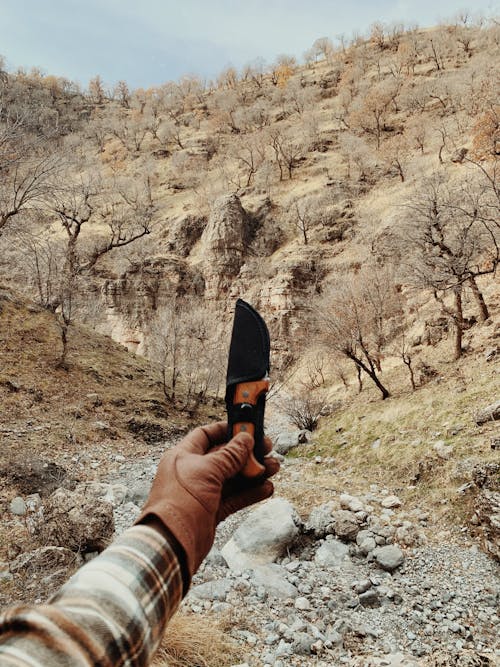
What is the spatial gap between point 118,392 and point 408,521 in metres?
11.6

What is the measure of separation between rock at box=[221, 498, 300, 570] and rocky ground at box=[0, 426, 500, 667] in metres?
0.02

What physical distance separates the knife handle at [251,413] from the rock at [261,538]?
4.54 metres

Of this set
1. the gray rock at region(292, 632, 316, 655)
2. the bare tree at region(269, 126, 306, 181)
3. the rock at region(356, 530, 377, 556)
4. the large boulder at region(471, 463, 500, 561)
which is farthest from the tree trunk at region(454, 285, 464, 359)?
the bare tree at region(269, 126, 306, 181)

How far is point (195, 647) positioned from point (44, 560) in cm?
A: 254

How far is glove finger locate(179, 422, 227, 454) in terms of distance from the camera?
1.89m

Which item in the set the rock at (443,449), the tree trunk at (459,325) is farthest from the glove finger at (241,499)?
the tree trunk at (459,325)

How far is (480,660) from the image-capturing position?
377 cm

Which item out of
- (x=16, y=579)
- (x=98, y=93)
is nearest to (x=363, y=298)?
(x=16, y=579)

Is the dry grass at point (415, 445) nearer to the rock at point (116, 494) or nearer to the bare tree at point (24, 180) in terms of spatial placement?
the rock at point (116, 494)

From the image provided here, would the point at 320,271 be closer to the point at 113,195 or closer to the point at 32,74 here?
the point at 113,195

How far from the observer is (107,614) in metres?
0.92

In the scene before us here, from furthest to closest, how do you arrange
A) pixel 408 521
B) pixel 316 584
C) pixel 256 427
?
pixel 408 521 < pixel 316 584 < pixel 256 427

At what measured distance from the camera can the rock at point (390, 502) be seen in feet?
25.2

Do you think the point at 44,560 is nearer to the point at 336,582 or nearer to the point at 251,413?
the point at 336,582
